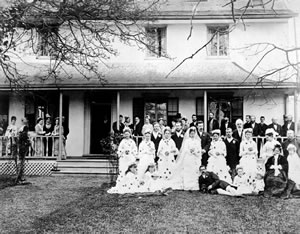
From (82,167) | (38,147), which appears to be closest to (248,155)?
(82,167)

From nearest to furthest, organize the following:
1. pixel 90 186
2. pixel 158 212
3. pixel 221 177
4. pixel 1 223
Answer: pixel 1 223 < pixel 158 212 < pixel 221 177 < pixel 90 186

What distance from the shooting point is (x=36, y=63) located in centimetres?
1862

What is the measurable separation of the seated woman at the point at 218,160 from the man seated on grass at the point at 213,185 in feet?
0.89

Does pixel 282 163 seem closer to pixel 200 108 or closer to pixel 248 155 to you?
pixel 248 155

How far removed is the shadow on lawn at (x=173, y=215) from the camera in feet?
25.1

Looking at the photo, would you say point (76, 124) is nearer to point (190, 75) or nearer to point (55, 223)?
point (190, 75)

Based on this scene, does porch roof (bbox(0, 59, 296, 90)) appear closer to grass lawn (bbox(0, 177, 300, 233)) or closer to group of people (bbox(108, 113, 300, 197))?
group of people (bbox(108, 113, 300, 197))

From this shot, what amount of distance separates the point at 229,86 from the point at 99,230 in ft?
32.7

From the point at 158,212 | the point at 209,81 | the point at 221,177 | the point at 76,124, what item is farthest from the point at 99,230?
the point at 76,124

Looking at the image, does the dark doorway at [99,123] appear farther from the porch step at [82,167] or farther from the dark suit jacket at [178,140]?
the dark suit jacket at [178,140]

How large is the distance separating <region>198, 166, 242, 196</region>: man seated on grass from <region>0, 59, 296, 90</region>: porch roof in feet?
16.9

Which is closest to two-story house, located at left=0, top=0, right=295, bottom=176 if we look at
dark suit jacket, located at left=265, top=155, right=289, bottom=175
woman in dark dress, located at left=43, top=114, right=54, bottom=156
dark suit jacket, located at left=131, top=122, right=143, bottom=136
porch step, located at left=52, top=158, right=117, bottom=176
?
woman in dark dress, located at left=43, top=114, right=54, bottom=156

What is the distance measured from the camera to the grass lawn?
7679 mm

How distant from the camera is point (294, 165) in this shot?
1096 cm
